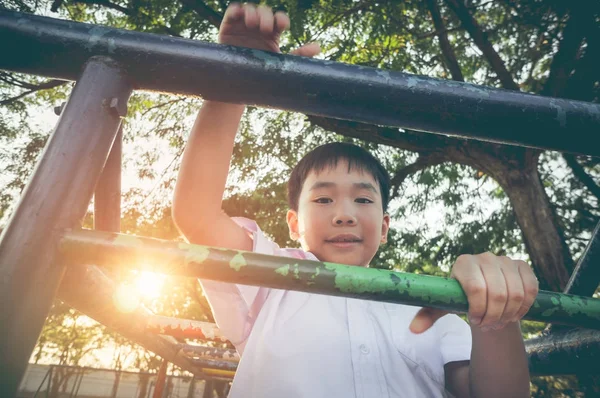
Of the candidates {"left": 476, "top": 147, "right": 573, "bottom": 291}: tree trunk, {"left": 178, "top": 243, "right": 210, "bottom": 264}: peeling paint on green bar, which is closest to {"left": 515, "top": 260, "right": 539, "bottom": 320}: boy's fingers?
{"left": 178, "top": 243, "right": 210, "bottom": 264}: peeling paint on green bar

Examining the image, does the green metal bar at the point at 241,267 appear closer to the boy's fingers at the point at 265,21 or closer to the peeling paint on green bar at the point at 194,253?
the peeling paint on green bar at the point at 194,253

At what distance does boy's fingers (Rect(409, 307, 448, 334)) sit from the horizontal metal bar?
28cm

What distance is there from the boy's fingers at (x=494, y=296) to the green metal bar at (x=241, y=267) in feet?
0.30

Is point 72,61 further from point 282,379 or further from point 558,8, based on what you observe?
point 558,8

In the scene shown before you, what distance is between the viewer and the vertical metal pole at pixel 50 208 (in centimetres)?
46

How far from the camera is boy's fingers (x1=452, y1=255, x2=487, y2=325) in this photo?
0.56 meters

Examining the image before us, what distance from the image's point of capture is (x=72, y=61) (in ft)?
1.89

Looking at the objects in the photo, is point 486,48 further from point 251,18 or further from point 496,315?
point 496,315

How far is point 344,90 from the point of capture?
603 mm

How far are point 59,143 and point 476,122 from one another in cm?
60

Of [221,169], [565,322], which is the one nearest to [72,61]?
[221,169]

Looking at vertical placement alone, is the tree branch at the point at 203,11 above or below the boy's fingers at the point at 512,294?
above

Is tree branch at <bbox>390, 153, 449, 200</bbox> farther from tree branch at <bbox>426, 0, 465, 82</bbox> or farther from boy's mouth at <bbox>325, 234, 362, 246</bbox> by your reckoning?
boy's mouth at <bbox>325, 234, 362, 246</bbox>

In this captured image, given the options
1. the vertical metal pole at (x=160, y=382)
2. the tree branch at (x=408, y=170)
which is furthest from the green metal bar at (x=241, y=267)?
the tree branch at (x=408, y=170)
